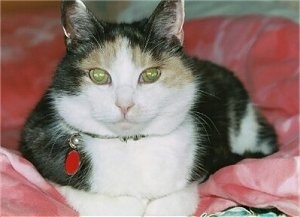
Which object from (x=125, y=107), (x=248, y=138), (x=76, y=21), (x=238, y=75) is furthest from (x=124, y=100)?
(x=238, y=75)

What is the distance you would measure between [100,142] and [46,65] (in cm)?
104

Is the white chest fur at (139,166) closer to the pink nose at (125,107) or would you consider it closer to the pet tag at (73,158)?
the pet tag at (73,158)

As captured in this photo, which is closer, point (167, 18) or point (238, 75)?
point (167, 18)

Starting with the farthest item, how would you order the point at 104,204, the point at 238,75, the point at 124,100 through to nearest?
the point at 238,75, the point at 104,204, the point at 124,100

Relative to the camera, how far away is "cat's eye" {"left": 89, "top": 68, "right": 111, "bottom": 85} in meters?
1.22

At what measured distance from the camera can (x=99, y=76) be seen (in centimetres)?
123

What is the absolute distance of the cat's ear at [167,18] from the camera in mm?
1270

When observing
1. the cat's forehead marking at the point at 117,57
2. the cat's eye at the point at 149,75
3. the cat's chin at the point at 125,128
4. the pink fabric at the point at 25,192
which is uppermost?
the cat's forehead marking at the point at 117,57

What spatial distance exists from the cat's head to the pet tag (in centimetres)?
4

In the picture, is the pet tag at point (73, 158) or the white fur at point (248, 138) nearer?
the pet tag at point (73, 158)

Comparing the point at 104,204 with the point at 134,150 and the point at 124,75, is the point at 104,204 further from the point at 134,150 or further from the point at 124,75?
the point at 124,75

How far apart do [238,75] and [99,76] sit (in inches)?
39.4

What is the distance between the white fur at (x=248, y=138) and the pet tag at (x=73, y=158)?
0.54 m

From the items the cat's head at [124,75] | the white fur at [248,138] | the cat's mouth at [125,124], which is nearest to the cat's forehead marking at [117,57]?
the cat's head at [124,75]
